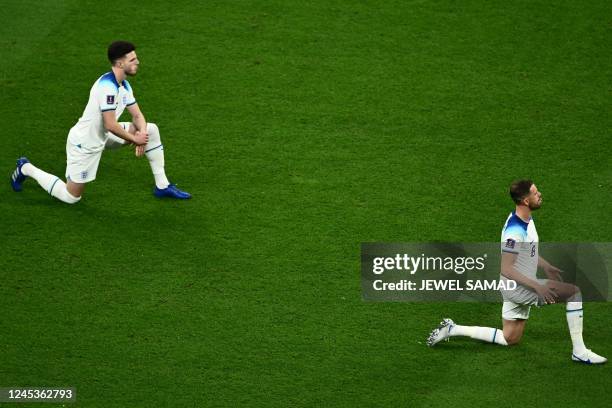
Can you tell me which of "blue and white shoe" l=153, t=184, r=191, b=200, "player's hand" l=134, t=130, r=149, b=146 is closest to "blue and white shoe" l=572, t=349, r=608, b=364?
"blue and white shoe" l=153, t=184, r=191, b=200

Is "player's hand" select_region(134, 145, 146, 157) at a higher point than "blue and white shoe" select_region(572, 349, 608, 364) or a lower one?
higher

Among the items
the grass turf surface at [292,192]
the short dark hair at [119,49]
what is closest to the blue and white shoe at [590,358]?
the grass turf surface at [292,192]

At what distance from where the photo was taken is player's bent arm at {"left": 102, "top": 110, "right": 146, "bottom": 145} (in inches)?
368

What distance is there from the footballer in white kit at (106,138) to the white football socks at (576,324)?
158 inches

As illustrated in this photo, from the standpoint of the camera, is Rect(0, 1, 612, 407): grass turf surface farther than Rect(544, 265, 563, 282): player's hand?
No

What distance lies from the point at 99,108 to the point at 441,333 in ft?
12.6

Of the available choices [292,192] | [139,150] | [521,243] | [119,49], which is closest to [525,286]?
[521,243]

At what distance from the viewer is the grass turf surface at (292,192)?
25.8 ft

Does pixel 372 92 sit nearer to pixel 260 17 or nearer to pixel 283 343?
pixel 260 17

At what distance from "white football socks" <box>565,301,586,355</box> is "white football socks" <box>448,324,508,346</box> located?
1.81ft

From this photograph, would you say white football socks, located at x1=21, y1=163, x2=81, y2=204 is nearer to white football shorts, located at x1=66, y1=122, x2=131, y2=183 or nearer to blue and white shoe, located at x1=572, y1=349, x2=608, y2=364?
white football shorts, located at x1=66, y1=122, x2=131, y2=183

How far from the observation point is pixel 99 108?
9.47m

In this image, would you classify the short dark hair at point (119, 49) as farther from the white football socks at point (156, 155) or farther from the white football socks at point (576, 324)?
the white football socks at point (576, 324)

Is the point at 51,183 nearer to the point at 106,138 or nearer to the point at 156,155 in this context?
the point at 106,138
